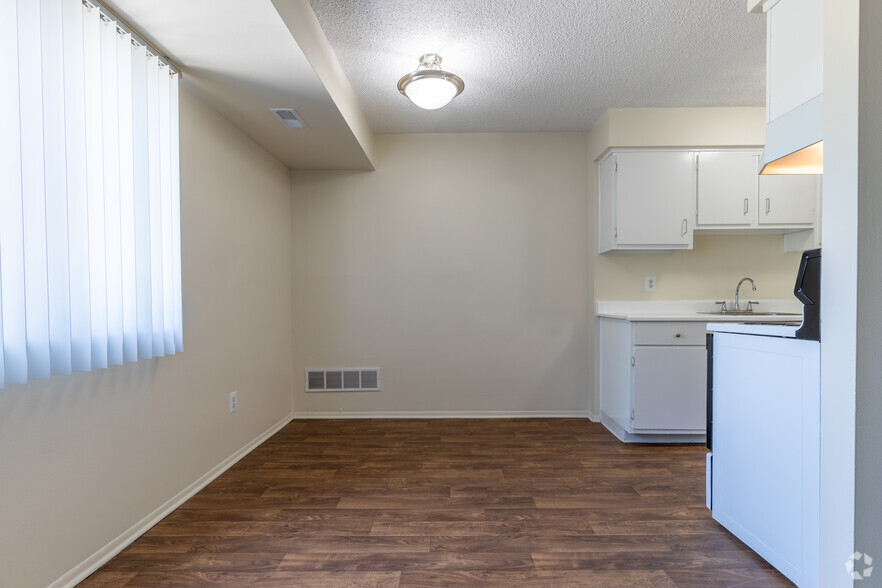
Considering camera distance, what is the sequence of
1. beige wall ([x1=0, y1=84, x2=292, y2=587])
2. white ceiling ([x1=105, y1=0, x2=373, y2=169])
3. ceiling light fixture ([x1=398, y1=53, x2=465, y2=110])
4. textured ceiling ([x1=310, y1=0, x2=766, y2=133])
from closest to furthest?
beige wall ([x1=0, y1=84, x2=292, y2=587]), white ceiling ([x1=105, y1=0, x2=373, y2=169]), textured ceiling ([x1=310, y1=0, x2=766, y2=133]), ceiling light fixture ([x1=398, y1=53, x2=465, y2=110])

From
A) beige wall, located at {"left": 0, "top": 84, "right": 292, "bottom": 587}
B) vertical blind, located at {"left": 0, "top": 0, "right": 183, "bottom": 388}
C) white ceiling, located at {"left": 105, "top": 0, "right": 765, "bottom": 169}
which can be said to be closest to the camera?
vertical blind, located at {"left": 0, "top": 0, "right": 183, "bottom": 388}

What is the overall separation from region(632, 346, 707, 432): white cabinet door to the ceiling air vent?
2.57 metres

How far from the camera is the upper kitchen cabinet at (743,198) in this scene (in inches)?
124

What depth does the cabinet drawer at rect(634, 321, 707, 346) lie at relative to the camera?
2.89 metres

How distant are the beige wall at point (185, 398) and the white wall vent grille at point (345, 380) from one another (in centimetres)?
22

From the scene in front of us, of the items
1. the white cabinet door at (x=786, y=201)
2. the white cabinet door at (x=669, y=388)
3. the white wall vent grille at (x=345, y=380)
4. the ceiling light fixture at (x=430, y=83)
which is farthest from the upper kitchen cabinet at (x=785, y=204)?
the white wall vent grille at (x=345, y=380)

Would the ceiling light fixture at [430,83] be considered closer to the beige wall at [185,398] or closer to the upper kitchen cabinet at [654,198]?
the beige wall at [185,398]

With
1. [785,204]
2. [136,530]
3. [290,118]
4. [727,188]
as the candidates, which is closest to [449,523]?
[136,530]

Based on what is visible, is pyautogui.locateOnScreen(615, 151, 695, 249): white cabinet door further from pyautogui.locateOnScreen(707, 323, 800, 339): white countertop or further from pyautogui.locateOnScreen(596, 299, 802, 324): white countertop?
pyautogui.locateOnScreen(707, 323, 800, 339): white countertop

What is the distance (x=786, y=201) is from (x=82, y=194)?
4087 millimetres

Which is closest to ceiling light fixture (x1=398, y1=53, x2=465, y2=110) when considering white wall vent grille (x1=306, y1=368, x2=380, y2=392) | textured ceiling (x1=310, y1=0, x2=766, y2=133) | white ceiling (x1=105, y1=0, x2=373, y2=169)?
textured ceiling (x1=310, y1=0, x2=766, y2=133)

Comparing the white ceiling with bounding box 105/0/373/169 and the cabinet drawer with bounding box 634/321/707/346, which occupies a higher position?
the white ceiling with bounding box 105/0/373/169

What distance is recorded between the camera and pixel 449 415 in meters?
3.62

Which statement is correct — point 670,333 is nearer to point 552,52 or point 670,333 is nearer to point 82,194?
point 552,52
